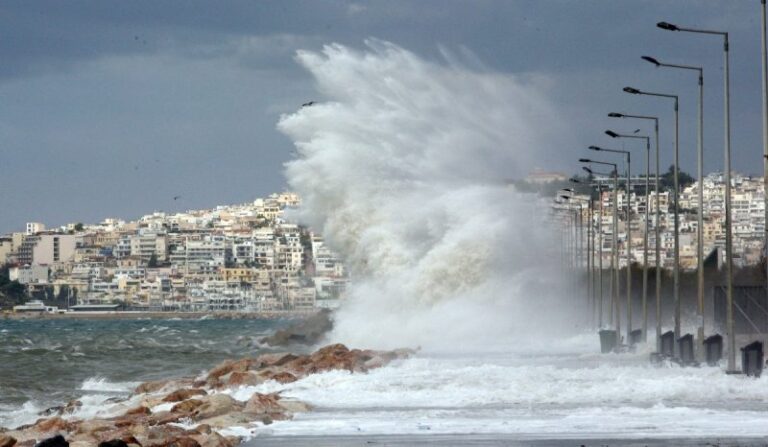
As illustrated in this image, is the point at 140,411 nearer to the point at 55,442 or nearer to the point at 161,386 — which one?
the point at 55,442

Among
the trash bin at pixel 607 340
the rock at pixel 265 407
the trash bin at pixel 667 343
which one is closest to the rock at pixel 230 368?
the trash bin at pixel 667 343

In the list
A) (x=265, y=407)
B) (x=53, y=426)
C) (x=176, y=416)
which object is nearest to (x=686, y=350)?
(x=265, y=407)

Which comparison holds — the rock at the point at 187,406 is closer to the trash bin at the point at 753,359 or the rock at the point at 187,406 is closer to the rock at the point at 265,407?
the rock at the point at 265,407

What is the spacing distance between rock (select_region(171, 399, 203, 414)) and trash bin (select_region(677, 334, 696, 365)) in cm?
1394

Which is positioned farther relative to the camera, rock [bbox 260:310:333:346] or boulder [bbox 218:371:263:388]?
rock [bbox 260:310:333:346]

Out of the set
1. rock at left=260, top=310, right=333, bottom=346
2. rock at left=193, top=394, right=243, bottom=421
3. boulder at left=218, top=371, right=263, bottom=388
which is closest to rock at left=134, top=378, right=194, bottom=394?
boulder at left=218, top=371, right=263, bottom=388

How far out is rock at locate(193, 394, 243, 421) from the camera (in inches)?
1089

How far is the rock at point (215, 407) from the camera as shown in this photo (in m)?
27.7

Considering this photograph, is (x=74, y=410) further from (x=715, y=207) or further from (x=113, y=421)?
(x=715, y=207)

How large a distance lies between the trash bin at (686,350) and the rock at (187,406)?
13.9 metres

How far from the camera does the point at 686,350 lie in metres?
40.6

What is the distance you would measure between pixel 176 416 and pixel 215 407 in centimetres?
73

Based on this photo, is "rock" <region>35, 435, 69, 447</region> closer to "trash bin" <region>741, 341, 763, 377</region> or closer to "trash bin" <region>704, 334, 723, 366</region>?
"trash bin" <region>741, 341, 763, 377</region>

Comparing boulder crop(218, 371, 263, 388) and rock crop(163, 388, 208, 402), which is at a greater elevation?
boulder crop(218, 371, 263, 388)
